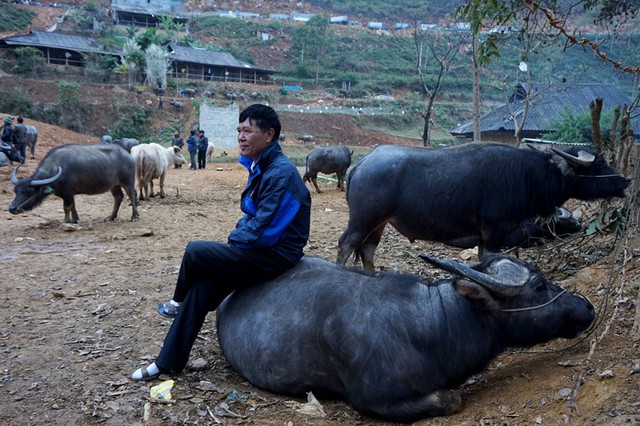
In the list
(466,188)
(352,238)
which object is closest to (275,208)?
(352,238)

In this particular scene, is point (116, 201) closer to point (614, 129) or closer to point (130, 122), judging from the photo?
point (614, 129)

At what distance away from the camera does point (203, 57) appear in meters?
52.7

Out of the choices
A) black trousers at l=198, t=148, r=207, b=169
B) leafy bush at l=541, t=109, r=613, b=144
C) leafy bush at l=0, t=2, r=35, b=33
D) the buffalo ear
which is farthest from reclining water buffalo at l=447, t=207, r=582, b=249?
leafy bush at l=0, t=2, r=35, b=33

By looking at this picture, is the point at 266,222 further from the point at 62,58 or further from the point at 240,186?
the point at 62,58

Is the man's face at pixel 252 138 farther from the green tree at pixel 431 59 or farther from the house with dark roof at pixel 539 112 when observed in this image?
the house with dark roof at pixel 539 112

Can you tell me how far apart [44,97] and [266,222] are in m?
39.0

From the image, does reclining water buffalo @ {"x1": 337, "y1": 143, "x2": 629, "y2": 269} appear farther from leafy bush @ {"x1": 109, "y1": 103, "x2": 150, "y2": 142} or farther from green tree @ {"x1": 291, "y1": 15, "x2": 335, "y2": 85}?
green tree @ {"x1": 291, "y1": 15, "x2": 335, "y2": 85}

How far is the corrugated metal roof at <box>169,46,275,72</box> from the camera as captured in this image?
1997 inches

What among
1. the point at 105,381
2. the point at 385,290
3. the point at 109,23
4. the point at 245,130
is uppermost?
the point at 109,23

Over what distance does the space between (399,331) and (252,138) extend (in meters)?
1.65

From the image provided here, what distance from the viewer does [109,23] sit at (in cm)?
6669

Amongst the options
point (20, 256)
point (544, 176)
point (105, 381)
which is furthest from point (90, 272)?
point (544, 176)

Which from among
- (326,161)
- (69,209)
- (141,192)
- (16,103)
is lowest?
(141,192)

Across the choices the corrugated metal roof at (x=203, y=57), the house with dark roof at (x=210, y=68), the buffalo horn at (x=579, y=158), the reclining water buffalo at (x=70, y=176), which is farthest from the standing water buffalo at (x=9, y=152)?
the corrugated metal roof at (x=203, y=57)
